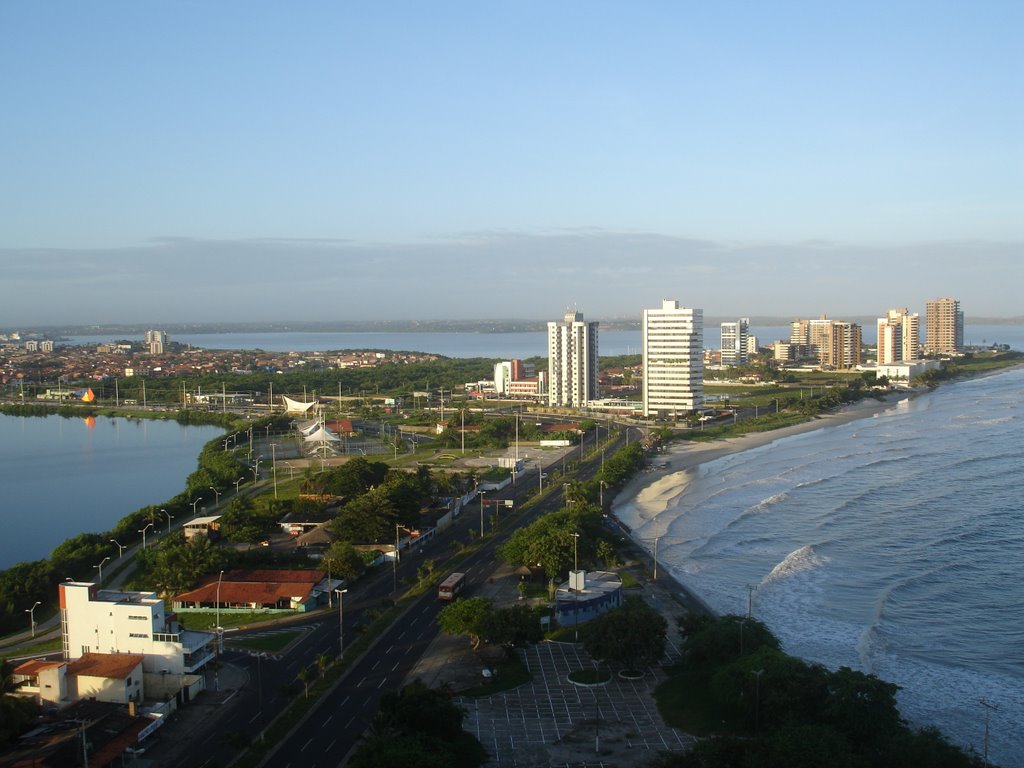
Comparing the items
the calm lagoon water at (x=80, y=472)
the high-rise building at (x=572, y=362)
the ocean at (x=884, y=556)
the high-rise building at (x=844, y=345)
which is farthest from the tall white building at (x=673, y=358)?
the high-rise building at (x=844, y=345)

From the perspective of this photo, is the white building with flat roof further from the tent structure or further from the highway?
the tent structure

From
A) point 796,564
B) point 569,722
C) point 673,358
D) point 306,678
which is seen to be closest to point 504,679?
point 569,722

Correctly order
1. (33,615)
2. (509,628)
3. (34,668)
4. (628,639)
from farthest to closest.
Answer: (33,615) → (509,628) → (628,639) → (34,668)

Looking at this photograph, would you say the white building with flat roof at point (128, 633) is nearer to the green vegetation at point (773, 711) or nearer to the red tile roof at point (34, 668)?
the red tile roof at point (34, 668)

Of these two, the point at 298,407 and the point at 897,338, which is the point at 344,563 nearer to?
the point at 298,407

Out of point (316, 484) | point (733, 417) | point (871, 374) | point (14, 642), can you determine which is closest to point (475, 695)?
point (14, 642)

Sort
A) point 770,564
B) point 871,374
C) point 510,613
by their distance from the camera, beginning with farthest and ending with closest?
point 871,374
point 770,564
point 510,613

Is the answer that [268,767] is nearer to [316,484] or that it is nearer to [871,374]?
[316,484]

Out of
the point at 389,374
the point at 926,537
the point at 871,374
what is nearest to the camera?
the point at 926,537
